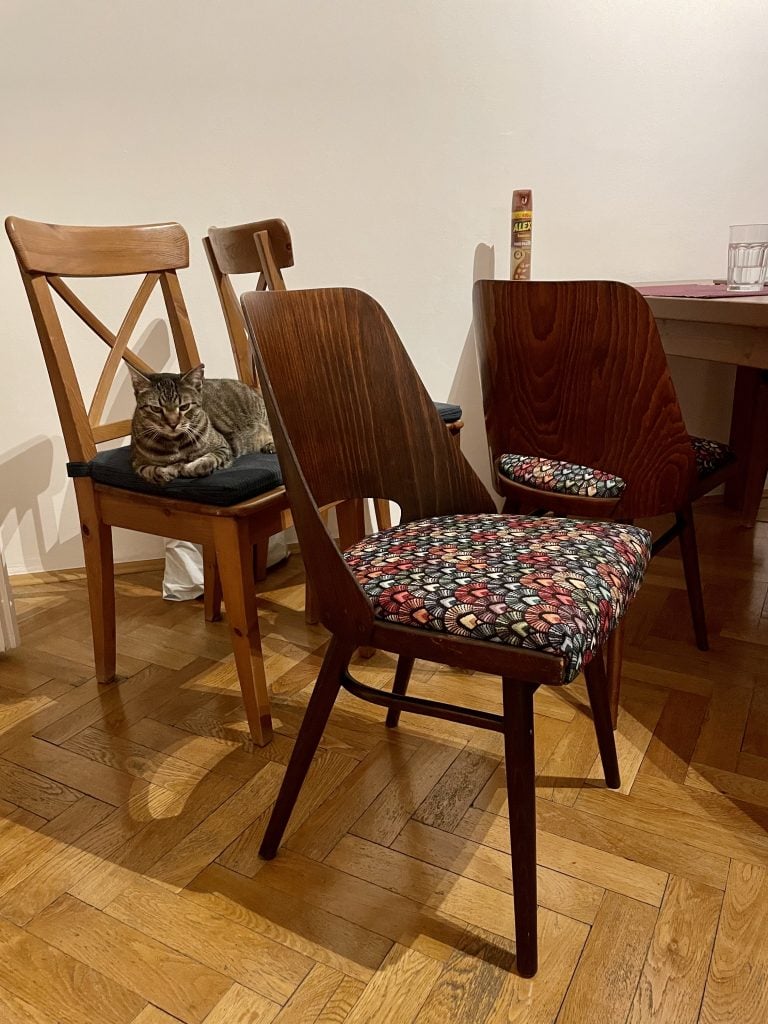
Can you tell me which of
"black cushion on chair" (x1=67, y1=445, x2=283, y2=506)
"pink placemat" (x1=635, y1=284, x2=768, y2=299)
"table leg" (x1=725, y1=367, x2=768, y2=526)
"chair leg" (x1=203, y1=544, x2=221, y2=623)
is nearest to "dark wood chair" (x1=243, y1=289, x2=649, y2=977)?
"black cushion on chair" (x1=67, y1=445, x2=283, y2=506)

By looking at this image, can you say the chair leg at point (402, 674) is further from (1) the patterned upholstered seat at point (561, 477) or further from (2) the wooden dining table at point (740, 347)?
(2) the wooden dining table at point (740, 347)

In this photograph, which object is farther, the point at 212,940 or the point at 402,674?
the point at 402,674

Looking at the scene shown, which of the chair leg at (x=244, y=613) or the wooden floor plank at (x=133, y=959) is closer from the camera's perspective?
the wooden floor plank at (x=133, y=959)

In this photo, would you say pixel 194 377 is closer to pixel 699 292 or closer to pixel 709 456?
pixel 709 456

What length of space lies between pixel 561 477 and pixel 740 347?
48 cm

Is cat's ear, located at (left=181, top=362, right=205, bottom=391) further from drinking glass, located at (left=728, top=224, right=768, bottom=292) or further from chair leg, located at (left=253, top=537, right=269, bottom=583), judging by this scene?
drinking glass, located at (left=728, top=224, right=768, bottom=292)

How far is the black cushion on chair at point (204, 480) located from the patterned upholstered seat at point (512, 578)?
0.32m

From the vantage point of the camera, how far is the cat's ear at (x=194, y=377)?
166 cm

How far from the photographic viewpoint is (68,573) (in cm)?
238

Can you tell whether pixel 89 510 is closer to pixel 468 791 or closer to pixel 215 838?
pixel 215 838

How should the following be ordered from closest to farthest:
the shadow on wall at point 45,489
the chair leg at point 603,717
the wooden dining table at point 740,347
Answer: the chair leg at point 603,717, the wooden dining table at point 740,347, the shadow on wall at point 45,489

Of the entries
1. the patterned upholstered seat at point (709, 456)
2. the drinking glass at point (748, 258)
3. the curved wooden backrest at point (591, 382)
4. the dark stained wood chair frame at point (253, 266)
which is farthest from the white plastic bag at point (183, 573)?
the drinking glass at point (748, 258)

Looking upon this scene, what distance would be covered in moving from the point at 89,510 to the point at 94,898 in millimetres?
750

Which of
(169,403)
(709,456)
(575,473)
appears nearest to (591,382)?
(575,473)
